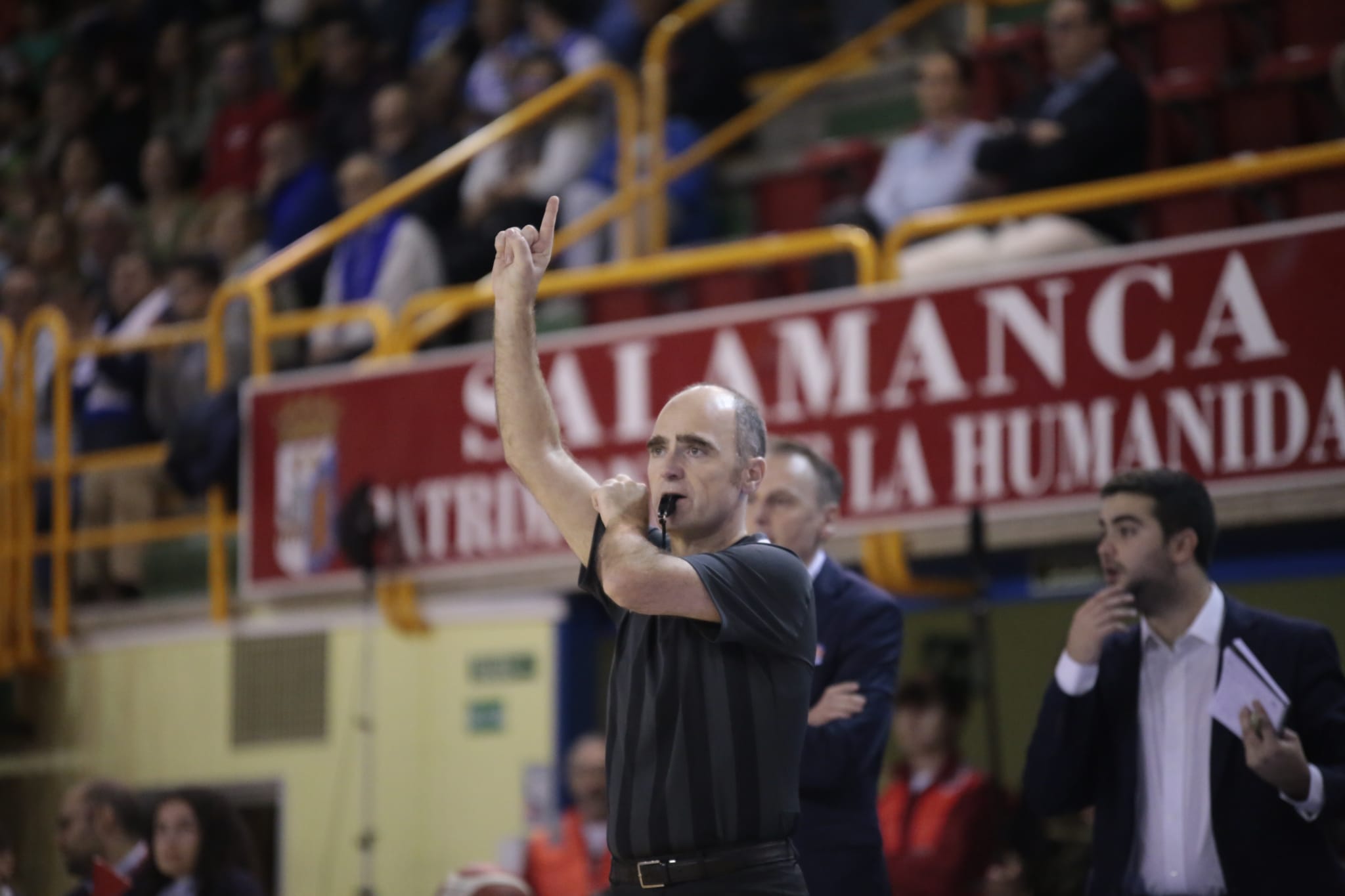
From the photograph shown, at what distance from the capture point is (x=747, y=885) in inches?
140

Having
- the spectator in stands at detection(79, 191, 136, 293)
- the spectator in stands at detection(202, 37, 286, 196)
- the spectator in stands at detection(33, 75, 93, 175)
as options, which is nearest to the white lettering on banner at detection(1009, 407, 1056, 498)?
the spectator in stands at detection(202, 37, 286, 196)

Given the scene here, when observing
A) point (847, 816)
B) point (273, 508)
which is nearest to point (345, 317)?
point (273, 508)

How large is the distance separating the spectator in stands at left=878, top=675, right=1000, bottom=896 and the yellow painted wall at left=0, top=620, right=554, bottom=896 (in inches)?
68.7

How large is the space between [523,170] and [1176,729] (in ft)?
21.0

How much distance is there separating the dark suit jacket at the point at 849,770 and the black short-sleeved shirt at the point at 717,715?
2.98 ft

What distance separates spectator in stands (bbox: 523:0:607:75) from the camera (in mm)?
10945

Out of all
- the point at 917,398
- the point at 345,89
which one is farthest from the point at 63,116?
the point at 917,398

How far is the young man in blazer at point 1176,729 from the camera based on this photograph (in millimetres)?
4512

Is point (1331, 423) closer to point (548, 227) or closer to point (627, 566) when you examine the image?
point (548, 227)

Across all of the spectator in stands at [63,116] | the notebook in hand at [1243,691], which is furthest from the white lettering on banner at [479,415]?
the spectator in stands at [63,116]

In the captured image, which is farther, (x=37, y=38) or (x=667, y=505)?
(x=37, y=38)

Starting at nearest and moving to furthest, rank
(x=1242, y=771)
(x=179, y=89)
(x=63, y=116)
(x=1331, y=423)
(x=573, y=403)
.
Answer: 1. (x=1242, y=771)
2. (x=1331, y=423)
3. (x=573, y=403)
4. (x=179, y=89)
5. (x=63, y=116)

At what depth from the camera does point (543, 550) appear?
26.5ft

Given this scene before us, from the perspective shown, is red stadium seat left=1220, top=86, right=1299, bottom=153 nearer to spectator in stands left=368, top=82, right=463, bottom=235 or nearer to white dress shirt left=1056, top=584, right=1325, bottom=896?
white dress shirt left=1056, top=584, right=1325, bottom=896
